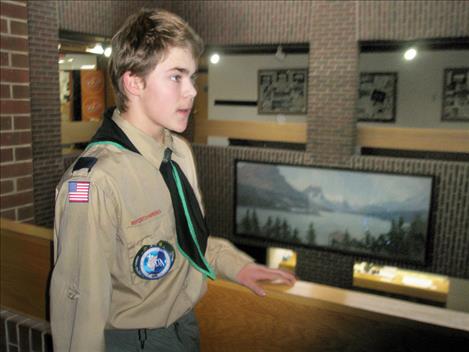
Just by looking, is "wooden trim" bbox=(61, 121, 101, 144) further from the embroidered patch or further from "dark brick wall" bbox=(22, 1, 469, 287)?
the embroidered patch

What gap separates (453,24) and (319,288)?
6.09 meters

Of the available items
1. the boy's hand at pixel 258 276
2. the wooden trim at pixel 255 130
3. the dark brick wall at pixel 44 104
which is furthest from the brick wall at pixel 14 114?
the wooden trim at pixel 255 130

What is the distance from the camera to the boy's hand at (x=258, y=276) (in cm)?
158

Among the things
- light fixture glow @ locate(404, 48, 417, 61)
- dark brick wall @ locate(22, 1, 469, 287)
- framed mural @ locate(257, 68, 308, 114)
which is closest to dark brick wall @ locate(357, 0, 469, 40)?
dark brick wall @ locate(22, 1, 469, 287)

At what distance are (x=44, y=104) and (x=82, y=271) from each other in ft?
18.6

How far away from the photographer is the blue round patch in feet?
4.34

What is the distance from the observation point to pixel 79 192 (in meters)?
1.21

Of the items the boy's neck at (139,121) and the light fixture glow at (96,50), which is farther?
the light fixture glow at (96,50)

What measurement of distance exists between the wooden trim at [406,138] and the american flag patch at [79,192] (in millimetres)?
6155

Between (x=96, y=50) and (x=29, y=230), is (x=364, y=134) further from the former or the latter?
(x=29, y=230)

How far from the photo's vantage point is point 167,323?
4.63 ft

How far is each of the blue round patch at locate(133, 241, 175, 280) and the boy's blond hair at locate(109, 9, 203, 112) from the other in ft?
1.47

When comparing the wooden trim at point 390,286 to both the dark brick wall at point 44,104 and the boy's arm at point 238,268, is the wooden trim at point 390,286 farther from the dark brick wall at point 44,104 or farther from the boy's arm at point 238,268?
the boy's arm at point 238,268

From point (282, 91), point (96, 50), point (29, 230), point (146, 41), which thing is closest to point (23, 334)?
point (29, 230)
